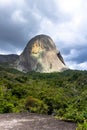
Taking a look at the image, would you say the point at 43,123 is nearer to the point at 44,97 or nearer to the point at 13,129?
the point at 13,129

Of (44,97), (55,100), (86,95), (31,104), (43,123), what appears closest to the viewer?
(43,123)

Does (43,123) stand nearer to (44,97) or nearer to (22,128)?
(22,128)

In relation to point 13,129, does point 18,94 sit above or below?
above

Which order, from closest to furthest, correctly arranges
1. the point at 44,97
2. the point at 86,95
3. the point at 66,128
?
1. the point at 66,128
2. the point at 86,95
3. the point at 44,97

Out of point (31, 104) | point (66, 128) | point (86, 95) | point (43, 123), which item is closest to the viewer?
point (66, 128)

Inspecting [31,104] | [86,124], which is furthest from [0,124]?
[31,104]

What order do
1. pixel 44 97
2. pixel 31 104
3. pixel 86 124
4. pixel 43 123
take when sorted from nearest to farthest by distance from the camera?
pixel 86 124, pixel 43 123, pixel 31 104, pixel 44 97

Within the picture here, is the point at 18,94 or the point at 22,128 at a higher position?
the point at 18,94

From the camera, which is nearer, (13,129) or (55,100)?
(13,129)

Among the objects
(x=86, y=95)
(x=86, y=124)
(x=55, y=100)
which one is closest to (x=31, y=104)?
(x=55, y=100)
